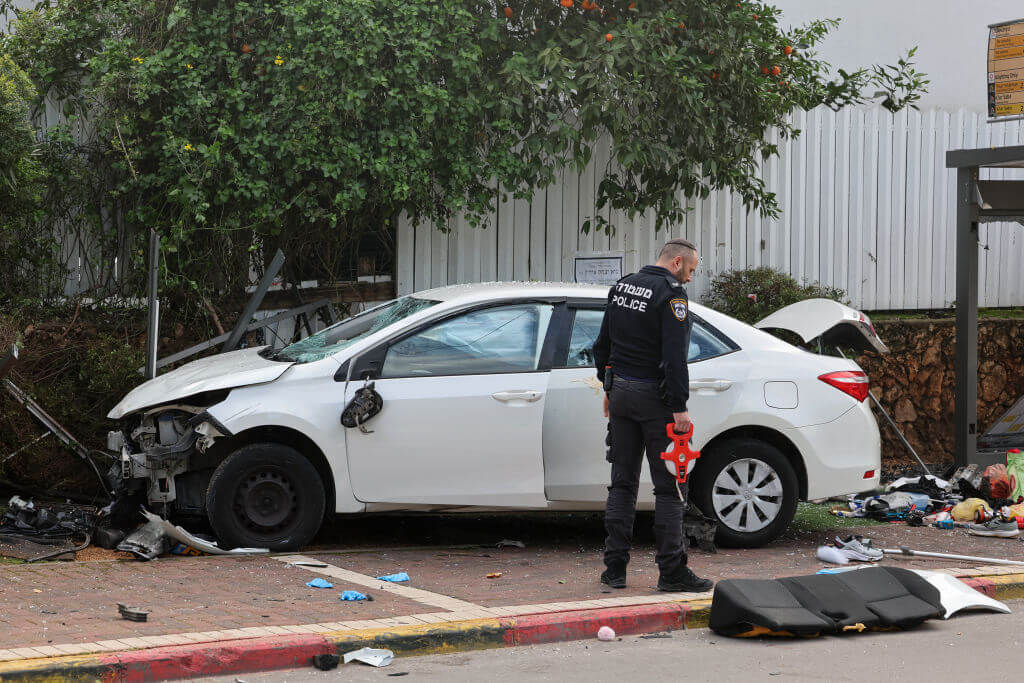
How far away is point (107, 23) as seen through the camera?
10.2 metres

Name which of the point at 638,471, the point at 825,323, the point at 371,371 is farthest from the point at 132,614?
the point at 825,323

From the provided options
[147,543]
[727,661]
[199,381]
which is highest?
[199,381]

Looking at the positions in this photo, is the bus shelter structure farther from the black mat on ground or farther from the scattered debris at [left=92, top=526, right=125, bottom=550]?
the scattered debris at [left=92, top=526, right=125, bottom=550]

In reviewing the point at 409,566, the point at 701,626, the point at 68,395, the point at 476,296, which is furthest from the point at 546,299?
the point at 68,395

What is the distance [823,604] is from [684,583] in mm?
792

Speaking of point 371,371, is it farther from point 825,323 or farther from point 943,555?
point 943,555

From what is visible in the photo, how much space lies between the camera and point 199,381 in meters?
7.92

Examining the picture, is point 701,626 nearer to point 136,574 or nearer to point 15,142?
point 136,574

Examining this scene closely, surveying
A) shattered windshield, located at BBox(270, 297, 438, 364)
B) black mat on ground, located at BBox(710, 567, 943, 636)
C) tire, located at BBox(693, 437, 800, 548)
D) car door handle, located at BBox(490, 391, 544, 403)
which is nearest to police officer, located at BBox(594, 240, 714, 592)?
black mat on ground, located at BBox(710, 567, 943, 636)

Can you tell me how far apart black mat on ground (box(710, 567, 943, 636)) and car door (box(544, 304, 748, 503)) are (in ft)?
5.11

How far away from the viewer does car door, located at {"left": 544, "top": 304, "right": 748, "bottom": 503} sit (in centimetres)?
807

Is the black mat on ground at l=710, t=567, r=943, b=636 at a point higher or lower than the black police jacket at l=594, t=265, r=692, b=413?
lower

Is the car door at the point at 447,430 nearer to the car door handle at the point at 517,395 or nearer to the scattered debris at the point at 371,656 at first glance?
the car door handle at the point at 517,395

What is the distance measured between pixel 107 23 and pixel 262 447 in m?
4.37
